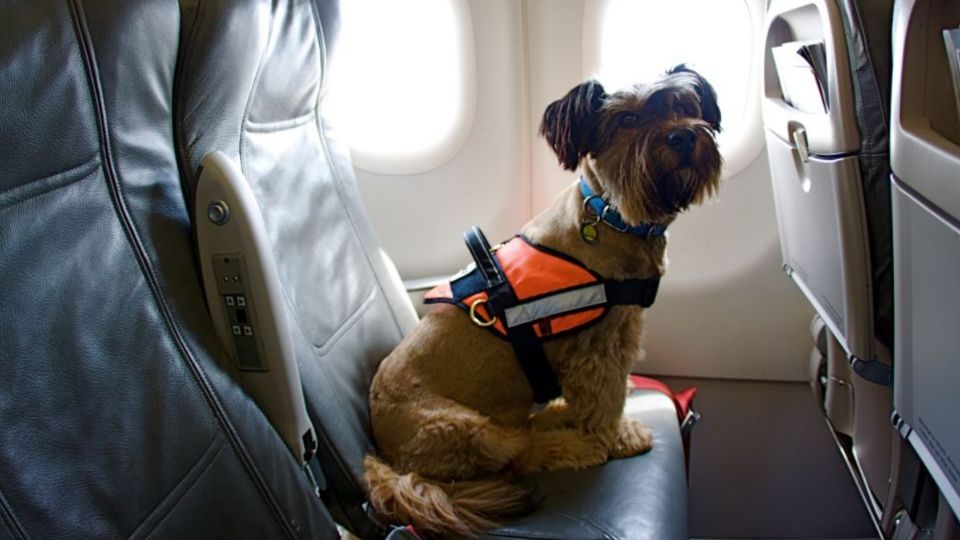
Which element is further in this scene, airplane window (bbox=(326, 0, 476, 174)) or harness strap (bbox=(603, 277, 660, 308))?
airplane window (bbox=(326, 0, 476, 174))

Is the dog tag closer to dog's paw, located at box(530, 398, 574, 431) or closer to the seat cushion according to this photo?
dog's paw, located at box(530, 398, 574, 431)

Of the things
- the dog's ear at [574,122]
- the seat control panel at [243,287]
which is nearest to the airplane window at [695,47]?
the dog's ear at [574,122]

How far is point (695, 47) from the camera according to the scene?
6.78 feet

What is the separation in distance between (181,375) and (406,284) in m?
1.24

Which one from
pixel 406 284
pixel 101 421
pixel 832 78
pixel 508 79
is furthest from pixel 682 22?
pixel 101 421

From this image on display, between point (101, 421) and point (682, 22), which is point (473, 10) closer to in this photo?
point (682, 22)

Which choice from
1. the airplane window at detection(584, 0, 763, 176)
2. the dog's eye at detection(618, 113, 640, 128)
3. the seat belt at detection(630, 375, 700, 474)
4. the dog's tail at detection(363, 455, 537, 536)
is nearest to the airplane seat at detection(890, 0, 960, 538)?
the dog's eye at detection(618, 113, 640, 128)

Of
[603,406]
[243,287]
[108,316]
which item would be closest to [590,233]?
[603,406]

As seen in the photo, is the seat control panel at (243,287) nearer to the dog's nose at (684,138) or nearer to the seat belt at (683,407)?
the dog's nose at (684,138)

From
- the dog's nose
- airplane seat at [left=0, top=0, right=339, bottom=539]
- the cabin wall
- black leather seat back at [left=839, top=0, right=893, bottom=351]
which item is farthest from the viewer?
the cabin wall

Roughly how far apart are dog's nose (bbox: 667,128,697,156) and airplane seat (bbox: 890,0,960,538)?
1.75 ft

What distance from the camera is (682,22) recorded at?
2.04 m

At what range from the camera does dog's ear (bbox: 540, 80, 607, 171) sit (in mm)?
1578

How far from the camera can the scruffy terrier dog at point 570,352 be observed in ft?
5.05
